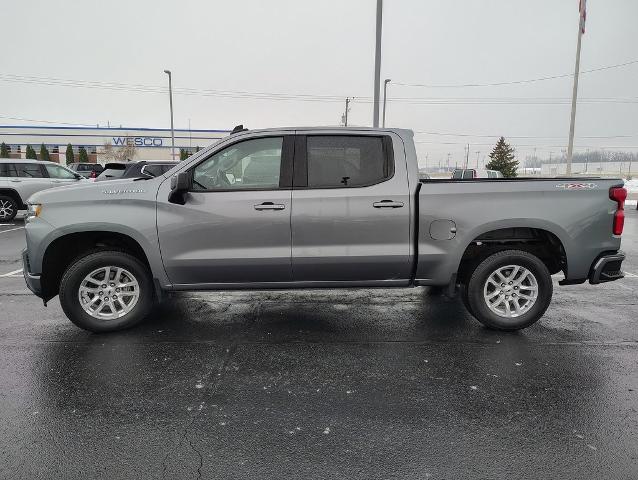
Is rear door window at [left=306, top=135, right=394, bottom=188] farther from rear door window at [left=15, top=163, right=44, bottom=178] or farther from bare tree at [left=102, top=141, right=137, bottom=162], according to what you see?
bare tree at [left=102, top=141, right=137, bottom=162]

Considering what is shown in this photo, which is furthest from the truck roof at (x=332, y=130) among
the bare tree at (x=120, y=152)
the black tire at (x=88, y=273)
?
the bare tree at (x=120, y=152)

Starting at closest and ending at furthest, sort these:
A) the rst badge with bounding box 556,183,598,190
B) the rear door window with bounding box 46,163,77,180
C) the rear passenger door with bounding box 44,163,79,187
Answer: the rst badge with bounding box 556,183,598,190
the rear passenger door with bounding box 44,163,79,187
the rear door window with bounding box 46,163,77,180

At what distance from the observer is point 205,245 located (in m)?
4.73

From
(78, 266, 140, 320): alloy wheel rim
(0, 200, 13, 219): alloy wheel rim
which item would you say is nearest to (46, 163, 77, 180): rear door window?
(0, 200, 13, 219): alloy wheel rim

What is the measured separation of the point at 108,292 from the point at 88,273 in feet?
0.90

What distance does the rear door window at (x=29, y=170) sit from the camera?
49.6ft

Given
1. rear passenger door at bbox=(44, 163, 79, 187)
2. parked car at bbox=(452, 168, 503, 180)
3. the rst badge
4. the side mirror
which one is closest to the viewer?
the side mirror

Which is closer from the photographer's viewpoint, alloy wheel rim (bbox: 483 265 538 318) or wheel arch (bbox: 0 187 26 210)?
alloy wheel rim (bbox: 483 265 538 318)

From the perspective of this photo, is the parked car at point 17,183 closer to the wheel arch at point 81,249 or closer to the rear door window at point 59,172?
the rear door window at point 59,172

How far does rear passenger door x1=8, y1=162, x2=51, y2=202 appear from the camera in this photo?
15.0 m

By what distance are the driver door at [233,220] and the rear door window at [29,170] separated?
1303 centimetres

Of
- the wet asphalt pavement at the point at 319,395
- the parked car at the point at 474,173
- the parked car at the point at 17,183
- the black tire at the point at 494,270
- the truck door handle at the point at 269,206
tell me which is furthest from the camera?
the parked car at the point at 474,173

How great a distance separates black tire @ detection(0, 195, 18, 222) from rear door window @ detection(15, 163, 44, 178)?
2.80 ft

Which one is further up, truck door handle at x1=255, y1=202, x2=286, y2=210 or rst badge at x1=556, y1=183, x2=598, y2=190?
rst badge at x1=556, y1=183, x2=598, y2=190
